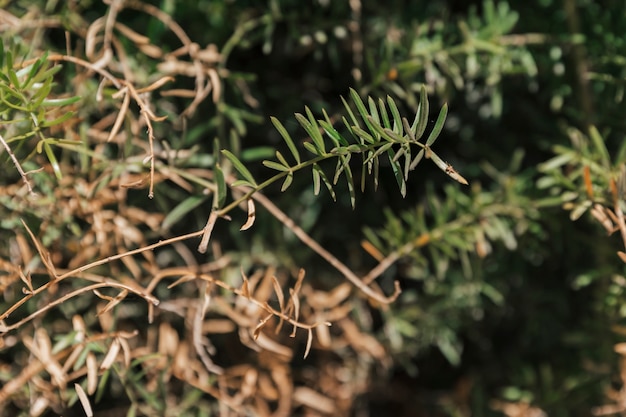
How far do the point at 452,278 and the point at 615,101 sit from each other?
23 cm

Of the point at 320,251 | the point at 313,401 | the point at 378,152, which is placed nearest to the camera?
the point at 378,152

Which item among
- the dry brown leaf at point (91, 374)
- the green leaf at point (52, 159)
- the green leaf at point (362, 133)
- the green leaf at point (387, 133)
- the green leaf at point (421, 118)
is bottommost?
the dry brown leaf at point (91, 374)

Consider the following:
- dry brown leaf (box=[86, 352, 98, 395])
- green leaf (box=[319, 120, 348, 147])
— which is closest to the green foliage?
dry brown leaf (box=[86, 352, 98, 395])

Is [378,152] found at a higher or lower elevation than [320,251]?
higher

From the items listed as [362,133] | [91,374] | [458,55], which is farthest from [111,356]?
[458,55]

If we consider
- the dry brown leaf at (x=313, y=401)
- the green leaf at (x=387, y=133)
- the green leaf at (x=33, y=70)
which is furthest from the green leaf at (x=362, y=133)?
the dry brown leaf at (x=313, y=401)

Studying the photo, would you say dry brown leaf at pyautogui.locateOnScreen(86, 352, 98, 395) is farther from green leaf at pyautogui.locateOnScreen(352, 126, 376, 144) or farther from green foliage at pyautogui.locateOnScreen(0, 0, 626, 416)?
green leaf at pyautogui.locateOnScreen(352, 126, 376, 144)

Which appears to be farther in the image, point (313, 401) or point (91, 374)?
point (313, 401)

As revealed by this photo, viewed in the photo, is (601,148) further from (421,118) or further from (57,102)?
(57,102)

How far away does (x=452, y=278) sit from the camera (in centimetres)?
70

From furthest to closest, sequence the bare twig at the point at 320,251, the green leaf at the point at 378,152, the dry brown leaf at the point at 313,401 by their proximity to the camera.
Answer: the dry brown leaf at the point at 313,401 < the bare twig at the point at 320,251 < the green leaf at the point at 378,152

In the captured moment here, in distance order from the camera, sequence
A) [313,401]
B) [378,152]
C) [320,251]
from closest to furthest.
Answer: [378,152] → [320,251] → [313,401]

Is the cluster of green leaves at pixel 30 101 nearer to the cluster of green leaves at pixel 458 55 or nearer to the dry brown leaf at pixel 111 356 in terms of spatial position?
the dry brown leaf at pixel 111 356

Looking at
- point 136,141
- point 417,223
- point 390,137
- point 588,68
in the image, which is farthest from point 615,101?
point 136,141
